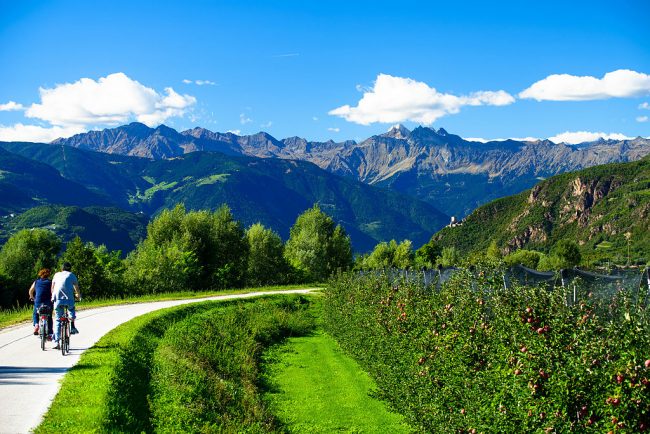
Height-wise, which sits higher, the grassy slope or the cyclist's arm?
the cyclist's arm

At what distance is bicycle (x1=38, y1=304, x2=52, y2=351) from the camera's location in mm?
17669

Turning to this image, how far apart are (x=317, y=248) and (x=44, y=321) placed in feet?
222

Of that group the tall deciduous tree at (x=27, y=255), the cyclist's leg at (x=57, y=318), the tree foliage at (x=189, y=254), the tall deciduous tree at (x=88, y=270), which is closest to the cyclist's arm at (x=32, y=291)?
the cyclist's leg at (x=57, y=318)

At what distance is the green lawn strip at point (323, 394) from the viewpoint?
17.8 m

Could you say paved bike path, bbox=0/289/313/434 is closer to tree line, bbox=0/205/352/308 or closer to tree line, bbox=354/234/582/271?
tree line, bbox=0/205/352/308

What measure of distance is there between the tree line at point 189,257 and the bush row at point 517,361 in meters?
40.4

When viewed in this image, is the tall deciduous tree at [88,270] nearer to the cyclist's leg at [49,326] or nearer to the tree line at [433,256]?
the cyclist's leg at [49,326]

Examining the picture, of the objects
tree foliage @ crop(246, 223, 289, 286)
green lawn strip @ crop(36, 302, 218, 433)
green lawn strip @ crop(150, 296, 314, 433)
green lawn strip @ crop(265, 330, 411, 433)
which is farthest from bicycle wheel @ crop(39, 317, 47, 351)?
tree foliage @ crop(246, 223, 289, 286)

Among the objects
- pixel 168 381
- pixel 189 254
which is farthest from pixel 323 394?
pixel 189 254

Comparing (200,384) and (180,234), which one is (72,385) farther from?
(180,234)

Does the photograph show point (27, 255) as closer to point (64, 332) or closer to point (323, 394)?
point (64, 332)

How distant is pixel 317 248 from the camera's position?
85125 millimetres

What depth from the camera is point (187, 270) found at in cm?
5750

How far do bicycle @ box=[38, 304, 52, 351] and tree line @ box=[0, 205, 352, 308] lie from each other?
32167 millimetres
